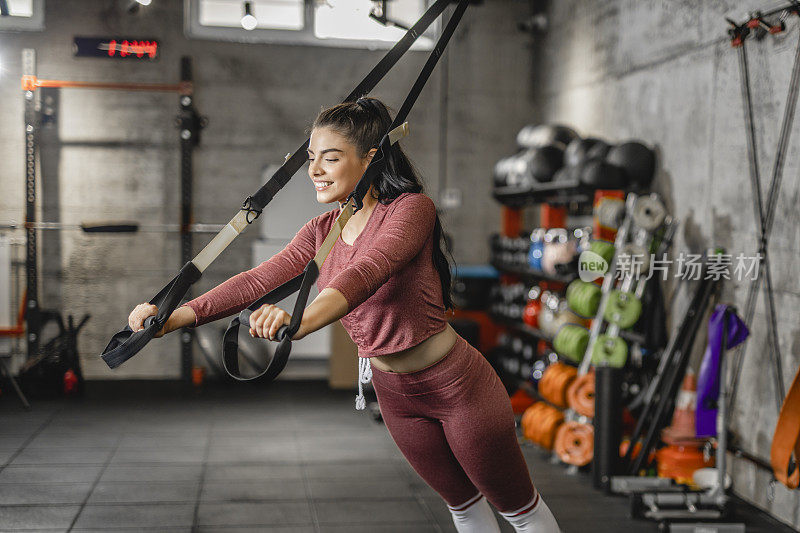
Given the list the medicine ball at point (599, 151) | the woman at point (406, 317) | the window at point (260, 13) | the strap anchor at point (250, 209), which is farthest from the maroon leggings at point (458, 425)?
the window at point (260, 13)

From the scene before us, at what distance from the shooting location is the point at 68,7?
22.3ft

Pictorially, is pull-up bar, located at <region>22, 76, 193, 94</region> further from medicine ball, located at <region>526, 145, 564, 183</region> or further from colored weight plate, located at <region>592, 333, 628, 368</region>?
colored weight plate, located at <region>592, 333, 628, 368</region>

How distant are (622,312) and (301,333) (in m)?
3.36

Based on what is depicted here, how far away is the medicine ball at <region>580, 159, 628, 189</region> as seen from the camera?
4.54 meters

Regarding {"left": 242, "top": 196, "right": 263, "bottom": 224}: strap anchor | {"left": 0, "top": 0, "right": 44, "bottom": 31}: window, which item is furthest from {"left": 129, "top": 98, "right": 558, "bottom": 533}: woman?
{"left": 0, "top": 0, "right": 44, "bottom": 31}: window

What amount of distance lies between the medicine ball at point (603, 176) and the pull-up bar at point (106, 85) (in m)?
3.77

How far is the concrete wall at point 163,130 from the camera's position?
6.84 m

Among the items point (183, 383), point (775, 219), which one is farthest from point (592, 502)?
point (183, 383)

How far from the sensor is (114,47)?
22.0 ft

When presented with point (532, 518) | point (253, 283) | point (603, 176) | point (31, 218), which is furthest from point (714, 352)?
point (31, 218)

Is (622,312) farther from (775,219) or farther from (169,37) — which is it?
(169,37)

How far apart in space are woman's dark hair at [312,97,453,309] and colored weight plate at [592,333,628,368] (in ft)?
9.24

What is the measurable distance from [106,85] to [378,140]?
5312 millimetres

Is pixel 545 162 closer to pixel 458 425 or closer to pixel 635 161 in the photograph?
pixel 635 161
